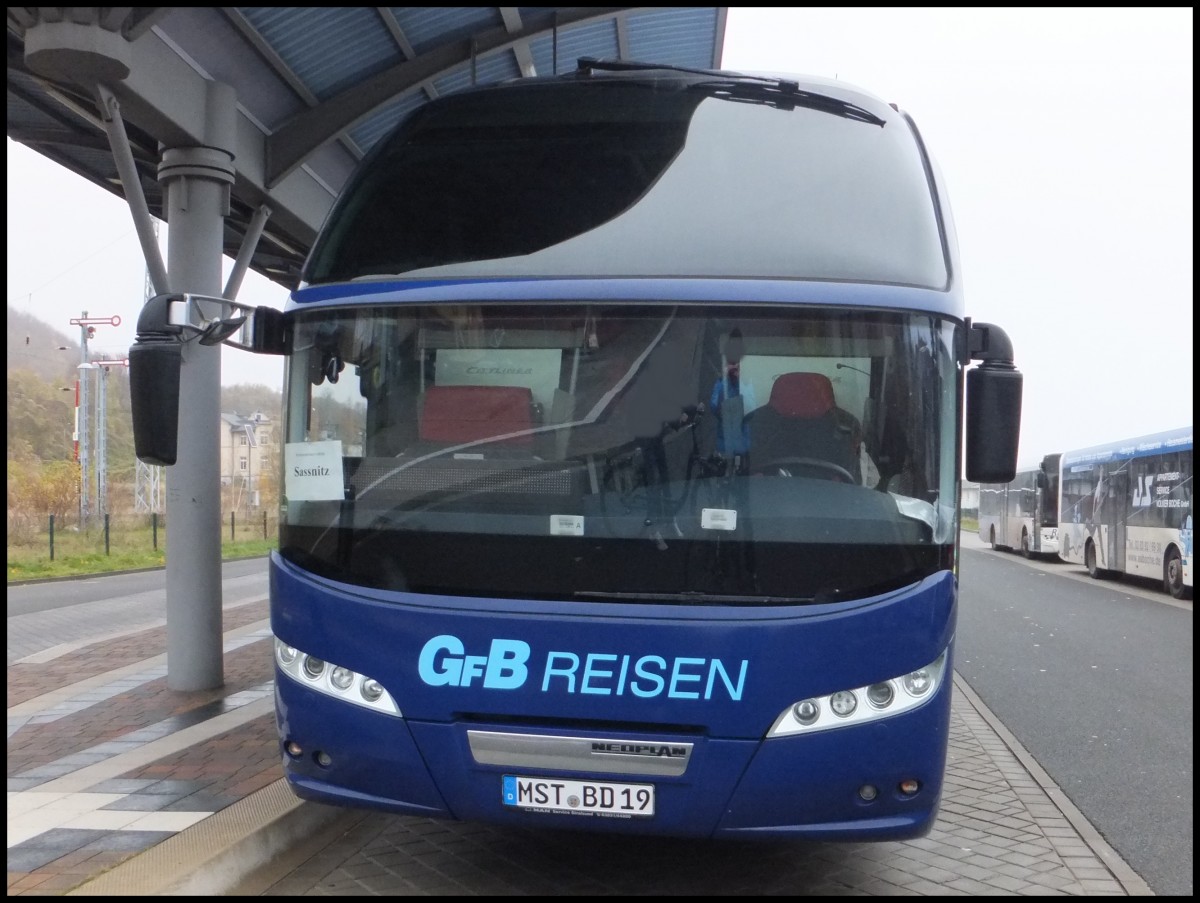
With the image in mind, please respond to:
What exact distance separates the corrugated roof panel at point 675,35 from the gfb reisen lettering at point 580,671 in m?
6.90

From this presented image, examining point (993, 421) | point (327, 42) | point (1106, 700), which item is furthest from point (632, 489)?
point (1106, 700)

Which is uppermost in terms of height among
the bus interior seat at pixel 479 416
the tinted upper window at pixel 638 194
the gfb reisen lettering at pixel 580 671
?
the tinted upper window at pixel 638 194

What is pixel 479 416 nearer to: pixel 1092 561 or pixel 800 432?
pixel 800 432

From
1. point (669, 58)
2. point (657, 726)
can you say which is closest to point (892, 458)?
point (657, 726)

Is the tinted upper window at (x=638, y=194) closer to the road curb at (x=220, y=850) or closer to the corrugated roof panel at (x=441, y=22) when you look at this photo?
the road curb at (x=220, y=850)

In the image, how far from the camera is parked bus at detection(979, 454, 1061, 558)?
33.6 m

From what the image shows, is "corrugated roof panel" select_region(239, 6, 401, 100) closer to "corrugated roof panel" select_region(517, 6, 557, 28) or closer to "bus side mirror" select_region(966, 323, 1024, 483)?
"corrugated roof panel" select_region(517, 6, 557, 28)

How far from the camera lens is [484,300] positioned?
448 centimetres

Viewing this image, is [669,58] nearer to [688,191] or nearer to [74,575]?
[688,191]

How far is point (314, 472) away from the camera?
458 cm

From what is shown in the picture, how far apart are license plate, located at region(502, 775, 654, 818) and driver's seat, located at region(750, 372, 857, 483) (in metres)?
1.22

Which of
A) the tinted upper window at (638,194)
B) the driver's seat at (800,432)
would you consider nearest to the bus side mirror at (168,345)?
the tinted upper window at (638,194)

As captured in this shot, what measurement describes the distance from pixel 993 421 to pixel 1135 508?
71.7 feet

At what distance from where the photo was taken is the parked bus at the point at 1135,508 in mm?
21656
